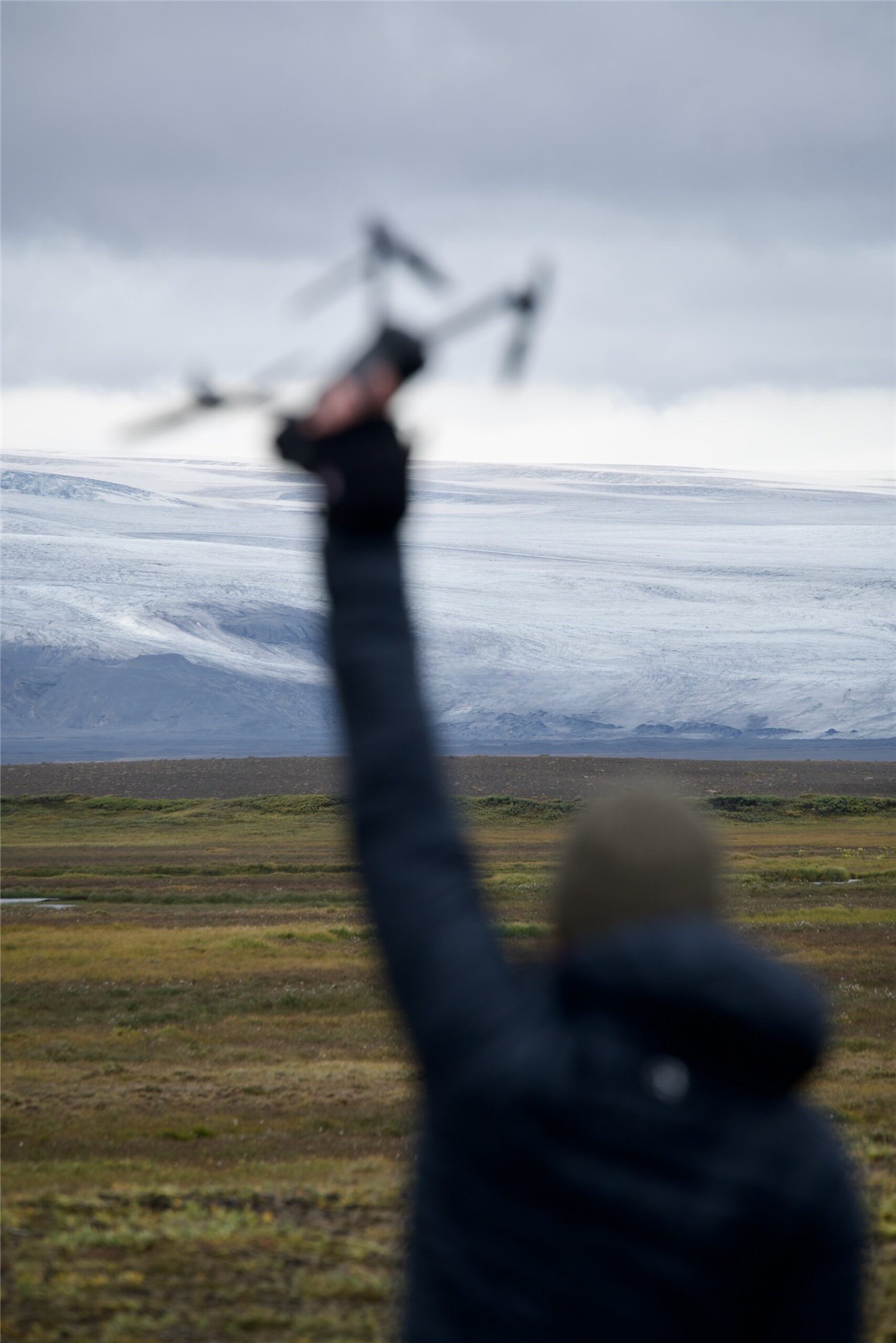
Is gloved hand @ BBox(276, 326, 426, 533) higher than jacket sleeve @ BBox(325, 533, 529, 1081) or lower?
higher

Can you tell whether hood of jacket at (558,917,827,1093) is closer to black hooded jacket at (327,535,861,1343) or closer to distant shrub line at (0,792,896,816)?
black hooded jacket at (327,535,861,1343)

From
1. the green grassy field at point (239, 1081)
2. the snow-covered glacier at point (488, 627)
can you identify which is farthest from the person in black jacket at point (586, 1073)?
the snow-covered glacier at point (488, 627)

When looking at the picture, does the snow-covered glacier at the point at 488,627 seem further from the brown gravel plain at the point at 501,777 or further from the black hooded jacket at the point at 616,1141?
the black hooded jacket at the point at 616,1141

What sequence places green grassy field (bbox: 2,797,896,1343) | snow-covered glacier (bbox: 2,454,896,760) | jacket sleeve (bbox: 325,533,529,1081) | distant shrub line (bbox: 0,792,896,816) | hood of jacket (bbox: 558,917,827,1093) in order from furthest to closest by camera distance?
snow-covered glacier (bbox: 2,454,896,760) → distant shrub line (bbox: 0,792,896,816) → green grassy field (bbox: 2,797,896,1343) → jacket sleeve (bbox: 325,533,529,1081) → hood of jacket (bbox: 558,917,827,1093)

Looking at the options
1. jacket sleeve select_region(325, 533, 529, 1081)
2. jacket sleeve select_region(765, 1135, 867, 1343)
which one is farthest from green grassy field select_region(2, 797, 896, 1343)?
jacket sleeve select_region(765, 1135, 867, 1343)

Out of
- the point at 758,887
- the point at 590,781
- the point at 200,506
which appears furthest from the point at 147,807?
the point at 200,506

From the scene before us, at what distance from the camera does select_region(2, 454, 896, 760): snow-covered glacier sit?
123438 millimetres

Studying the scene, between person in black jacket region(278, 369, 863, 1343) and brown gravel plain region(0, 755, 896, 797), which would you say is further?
brown gravel plain region(0, 755, 896, 797)

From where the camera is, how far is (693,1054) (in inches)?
64.5

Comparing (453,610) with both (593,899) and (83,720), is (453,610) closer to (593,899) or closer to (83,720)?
(83,720)

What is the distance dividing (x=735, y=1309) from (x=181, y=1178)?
13.1m

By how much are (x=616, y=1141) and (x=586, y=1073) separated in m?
0.09

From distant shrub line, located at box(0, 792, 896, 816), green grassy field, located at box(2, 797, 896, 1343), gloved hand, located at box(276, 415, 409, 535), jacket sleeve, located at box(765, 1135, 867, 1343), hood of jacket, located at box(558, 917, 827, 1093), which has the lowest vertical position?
distant shrub line, located at box(0, 792, 896, 816)

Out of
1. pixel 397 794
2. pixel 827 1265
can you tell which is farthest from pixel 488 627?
pixel 827 1265
